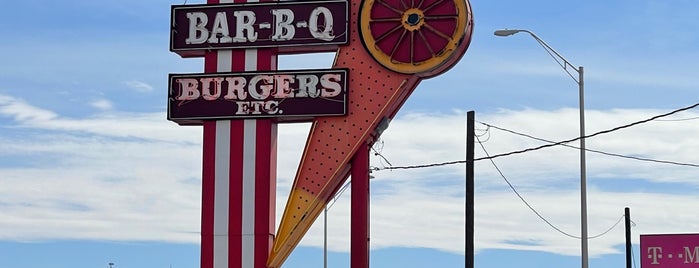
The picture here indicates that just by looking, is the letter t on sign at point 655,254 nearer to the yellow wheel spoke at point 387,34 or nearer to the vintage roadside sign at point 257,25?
the yellow wheel spoke at point 387,34

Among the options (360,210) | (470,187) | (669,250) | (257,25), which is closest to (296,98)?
(257,25)

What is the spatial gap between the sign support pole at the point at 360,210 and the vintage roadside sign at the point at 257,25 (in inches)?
103

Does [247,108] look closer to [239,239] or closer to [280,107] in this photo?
[280,107]

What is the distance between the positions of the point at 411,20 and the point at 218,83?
4.47m

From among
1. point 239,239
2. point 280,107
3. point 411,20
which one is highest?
point 411,20

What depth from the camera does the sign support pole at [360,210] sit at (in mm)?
28797

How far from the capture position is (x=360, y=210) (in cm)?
2892

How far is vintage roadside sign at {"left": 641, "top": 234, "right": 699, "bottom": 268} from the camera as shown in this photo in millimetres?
41844

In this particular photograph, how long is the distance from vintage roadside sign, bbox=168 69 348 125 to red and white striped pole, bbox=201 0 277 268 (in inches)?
10.6

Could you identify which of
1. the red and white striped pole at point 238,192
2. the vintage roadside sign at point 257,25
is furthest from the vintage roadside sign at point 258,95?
the vintage roadside sign at point 257,25

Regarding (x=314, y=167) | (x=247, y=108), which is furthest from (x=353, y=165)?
(x=247, y=108)

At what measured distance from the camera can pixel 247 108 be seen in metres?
29.9

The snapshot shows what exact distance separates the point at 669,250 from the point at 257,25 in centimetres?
1826

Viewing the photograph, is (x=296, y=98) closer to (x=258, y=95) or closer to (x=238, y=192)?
(x=258, y=95)
